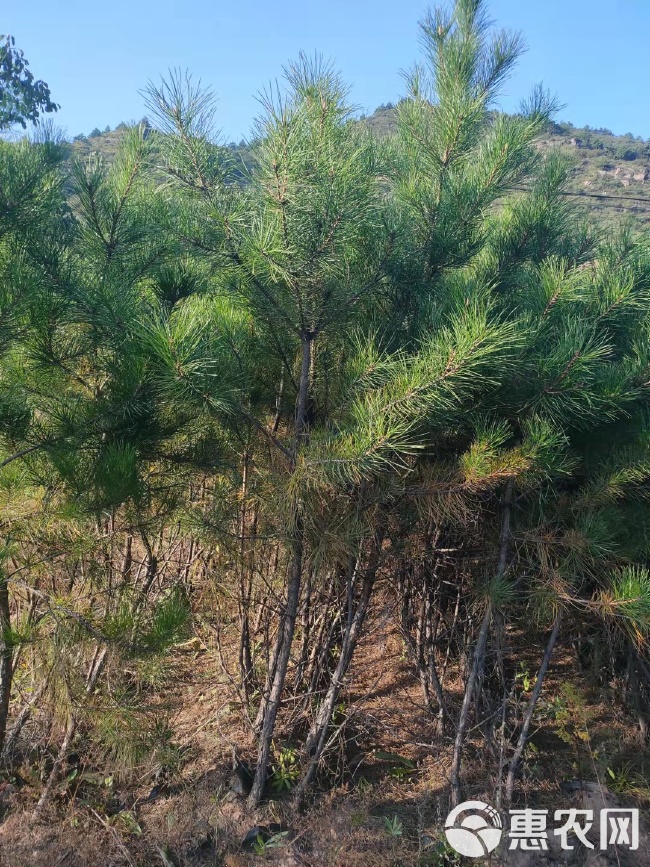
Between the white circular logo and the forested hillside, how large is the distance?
45 mm

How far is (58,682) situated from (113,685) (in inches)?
20.0

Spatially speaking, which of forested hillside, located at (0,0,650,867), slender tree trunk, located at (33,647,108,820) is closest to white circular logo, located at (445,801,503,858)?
forested hillside, located at (0,0,650,867)

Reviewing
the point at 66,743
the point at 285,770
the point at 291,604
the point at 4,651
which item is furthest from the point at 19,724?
the point at 291,604

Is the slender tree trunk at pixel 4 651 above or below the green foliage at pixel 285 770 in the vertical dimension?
above

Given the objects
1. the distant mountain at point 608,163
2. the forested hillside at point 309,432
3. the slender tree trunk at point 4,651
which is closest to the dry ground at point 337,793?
the forested hillside at point 309,432

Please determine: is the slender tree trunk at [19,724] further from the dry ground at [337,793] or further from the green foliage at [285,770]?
the green foliage at [285,770]

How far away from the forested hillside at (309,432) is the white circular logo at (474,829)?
5 cm

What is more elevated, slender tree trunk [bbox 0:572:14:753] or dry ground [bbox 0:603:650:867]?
slender tree trunk [bbox 0:572:14:753]

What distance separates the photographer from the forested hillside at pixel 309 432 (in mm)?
2453

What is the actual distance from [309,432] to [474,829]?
185cm

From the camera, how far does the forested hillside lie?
8.05 ft

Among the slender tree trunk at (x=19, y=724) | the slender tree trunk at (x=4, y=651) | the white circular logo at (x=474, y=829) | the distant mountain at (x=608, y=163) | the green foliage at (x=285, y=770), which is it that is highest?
the distant mountain at (x=608, y=163)

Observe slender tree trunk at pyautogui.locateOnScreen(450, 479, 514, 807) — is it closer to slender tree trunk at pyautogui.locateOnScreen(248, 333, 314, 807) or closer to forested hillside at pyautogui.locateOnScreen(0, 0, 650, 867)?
forested hillside at pyautogui.locateOnScreen(0, 0, 650, 867)

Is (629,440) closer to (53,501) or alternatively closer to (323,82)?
(323,82)
